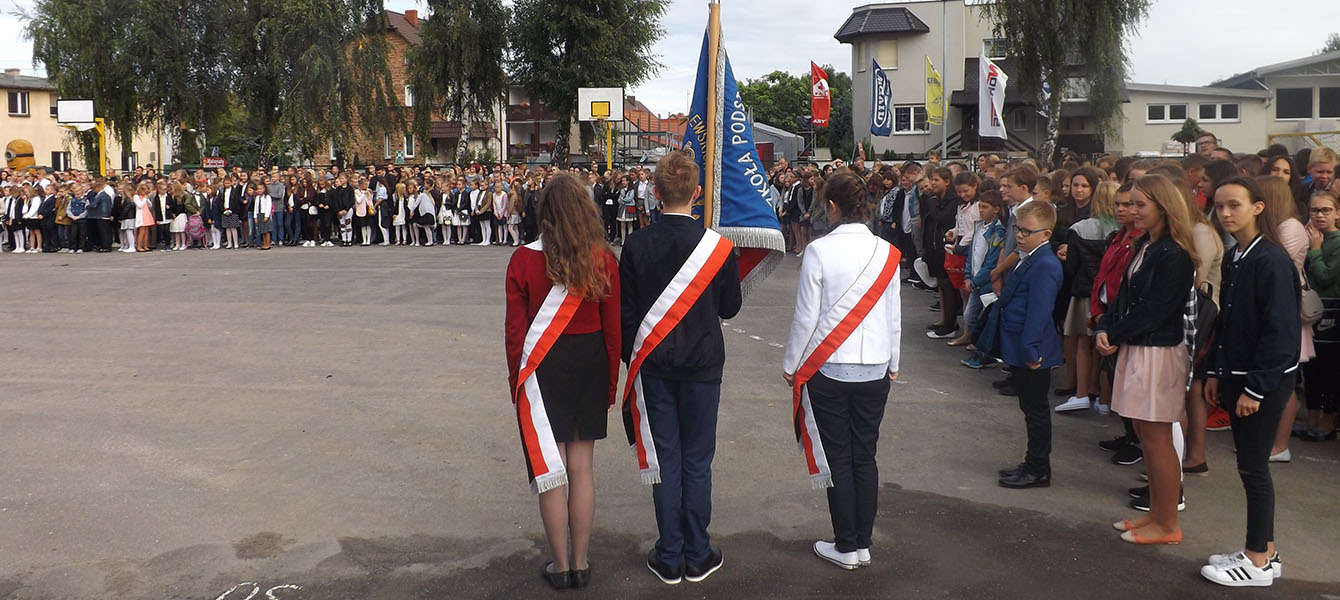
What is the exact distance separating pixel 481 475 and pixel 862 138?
165ft

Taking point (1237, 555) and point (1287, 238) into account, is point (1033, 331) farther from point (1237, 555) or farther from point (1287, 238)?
point (1287, 238)

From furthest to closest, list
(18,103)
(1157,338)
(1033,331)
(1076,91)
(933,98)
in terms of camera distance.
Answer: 1. (18,103)
2. (1076,91)
3. (933,98)
4. (1033,331)
5. (1157,338)

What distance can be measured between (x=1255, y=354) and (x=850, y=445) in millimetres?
1755

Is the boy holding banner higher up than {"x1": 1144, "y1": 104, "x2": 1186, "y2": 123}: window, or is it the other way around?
{"x1": 1144, "y1": 104, "x2": 1186, "y2": 123}: window

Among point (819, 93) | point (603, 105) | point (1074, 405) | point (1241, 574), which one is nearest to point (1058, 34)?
point (819, 93)

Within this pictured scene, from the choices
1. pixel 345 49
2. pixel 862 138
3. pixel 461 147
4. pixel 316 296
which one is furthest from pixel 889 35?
pixel 316 296

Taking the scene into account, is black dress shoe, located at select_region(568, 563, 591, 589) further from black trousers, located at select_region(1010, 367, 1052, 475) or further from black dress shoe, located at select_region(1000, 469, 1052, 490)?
black trousers, located at select_region(1010, 367, 1052, 475)

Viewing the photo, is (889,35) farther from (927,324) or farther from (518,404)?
(518,404)

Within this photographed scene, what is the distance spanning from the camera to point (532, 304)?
457 cm

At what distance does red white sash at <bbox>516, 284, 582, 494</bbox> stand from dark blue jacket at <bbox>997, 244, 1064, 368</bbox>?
276 cm

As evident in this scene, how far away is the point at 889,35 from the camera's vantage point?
5328cm

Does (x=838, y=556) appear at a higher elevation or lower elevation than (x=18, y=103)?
lower

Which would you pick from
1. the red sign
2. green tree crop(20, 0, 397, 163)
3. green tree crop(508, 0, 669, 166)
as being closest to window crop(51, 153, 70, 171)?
green tree crop(20, 0, 397, 163)

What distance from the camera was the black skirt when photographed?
4613mm
